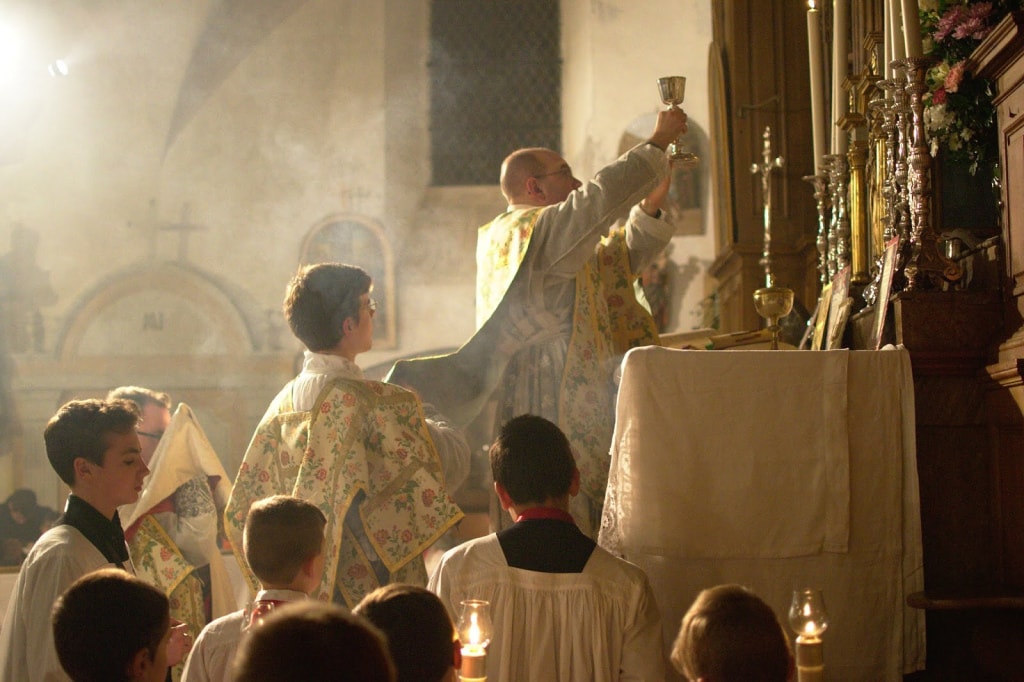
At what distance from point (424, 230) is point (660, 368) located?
9014mm

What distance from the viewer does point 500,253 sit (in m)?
3.69

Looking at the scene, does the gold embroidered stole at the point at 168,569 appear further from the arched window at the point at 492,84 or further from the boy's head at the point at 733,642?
the arched window at the point at 492,84

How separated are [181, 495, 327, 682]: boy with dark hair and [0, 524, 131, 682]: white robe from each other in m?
0.27

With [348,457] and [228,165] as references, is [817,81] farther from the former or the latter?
[228,165]

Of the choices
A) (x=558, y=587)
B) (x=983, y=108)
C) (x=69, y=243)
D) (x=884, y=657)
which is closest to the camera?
(x=558, y=587)

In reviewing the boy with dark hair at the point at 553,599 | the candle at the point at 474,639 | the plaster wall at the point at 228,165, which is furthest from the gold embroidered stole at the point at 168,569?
the plaster wall at the point at 228,165

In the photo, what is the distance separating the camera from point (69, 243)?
1116cm

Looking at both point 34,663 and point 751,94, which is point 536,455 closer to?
point 34,663

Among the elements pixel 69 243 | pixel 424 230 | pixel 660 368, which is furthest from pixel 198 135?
pixel 660 368

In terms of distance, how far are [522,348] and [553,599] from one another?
1.31 metres

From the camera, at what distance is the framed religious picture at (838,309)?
10.7 ft

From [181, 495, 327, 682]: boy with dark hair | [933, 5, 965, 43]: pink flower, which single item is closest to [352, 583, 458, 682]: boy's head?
[181, 495, 327, 682]: boy with dark hair

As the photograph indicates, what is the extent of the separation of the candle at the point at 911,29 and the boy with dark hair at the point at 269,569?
1.76 m

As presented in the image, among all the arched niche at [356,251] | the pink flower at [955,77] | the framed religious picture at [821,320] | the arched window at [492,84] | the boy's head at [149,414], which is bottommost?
the boy's head at [149,414]
